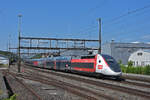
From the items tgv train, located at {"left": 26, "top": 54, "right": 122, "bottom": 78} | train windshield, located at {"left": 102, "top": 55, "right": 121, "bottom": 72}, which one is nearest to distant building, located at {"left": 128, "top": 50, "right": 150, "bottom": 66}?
tgv train, located at {"left": 26, "top": 54, "right": 122, "bottom": 78}

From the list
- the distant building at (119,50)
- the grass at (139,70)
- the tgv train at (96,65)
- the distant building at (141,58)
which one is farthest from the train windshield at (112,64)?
the distant building at (119,50)

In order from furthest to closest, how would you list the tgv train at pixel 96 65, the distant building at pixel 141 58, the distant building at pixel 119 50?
the distant building at pixel 119 50 → the distant building at pixel 141 58 → the tgv train at pixel 96 65

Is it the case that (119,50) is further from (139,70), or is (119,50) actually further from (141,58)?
(139,70)

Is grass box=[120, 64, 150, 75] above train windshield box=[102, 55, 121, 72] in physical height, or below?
below

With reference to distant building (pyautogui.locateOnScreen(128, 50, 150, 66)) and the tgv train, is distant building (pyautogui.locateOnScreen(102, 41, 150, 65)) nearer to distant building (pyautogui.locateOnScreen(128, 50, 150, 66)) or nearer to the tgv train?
distant building (pyautogui.locateOnScreen(128, 50, 150, 66))

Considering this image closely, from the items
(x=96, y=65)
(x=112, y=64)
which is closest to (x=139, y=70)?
(x=96, y=65)

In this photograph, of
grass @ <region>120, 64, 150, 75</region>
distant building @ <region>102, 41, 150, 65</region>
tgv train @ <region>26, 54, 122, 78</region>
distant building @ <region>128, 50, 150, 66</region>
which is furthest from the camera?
distant building @ <region>102, 41, 150, 65</region>

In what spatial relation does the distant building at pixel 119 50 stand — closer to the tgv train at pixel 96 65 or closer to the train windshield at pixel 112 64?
the tgv train at pixel 96 65

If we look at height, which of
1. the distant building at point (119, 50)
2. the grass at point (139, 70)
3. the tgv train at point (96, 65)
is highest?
the distant building at point (119, 50)

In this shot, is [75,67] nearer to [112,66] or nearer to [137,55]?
[112,66]

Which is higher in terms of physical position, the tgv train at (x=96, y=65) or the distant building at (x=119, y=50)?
the distant building at (x=119, y=50)

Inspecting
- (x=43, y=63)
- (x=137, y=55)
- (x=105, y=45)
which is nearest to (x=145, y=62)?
(x=137, y=55)

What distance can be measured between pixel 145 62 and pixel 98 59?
88.1 feet

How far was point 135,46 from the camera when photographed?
215 feet
